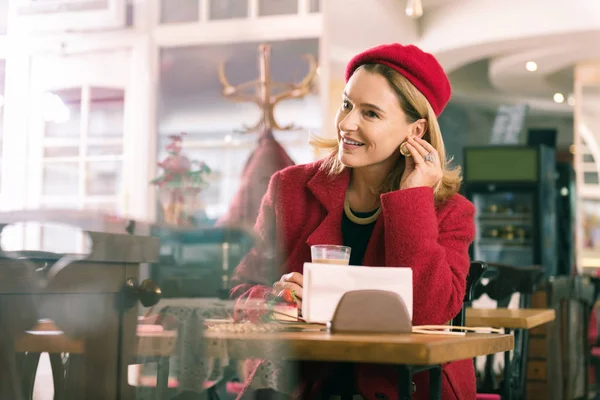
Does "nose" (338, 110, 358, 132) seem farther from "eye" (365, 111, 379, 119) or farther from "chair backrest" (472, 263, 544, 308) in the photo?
"chair backrest" (472, 263, 544, 308)

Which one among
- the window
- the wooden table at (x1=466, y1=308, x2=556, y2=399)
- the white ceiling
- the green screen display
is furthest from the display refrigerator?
the window

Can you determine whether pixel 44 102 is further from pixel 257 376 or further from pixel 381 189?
pixel 381 189

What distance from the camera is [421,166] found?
1.52 meters

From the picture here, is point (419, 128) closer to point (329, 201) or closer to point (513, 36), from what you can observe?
point (329, 201)

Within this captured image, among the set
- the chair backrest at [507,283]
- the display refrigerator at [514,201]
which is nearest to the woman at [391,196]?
the chair backrest at [507,283]

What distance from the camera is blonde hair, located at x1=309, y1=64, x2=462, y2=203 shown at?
1.52 meters

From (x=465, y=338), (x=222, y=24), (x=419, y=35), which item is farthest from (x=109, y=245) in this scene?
(x=419, y=35)

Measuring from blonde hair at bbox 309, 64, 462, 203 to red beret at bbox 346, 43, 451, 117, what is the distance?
0.01 meters

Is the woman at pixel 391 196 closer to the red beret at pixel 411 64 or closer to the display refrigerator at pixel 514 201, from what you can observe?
the red beret at pixel 411 64

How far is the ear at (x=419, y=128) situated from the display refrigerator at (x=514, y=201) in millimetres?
5394

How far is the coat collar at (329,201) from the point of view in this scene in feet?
5.00

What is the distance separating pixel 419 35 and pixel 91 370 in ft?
24.2

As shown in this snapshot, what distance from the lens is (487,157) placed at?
708 cm

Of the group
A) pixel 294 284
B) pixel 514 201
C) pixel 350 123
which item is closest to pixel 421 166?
pixel 350 123
